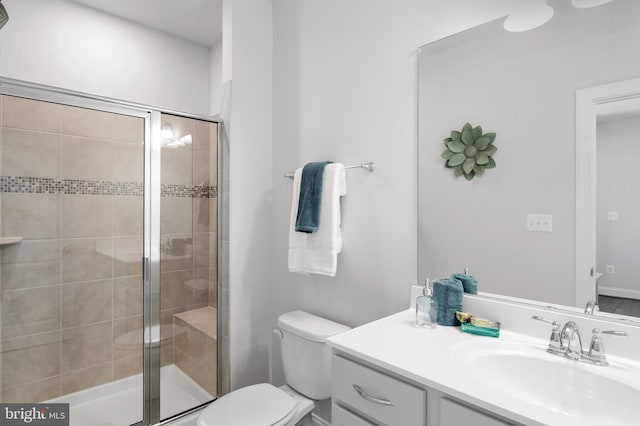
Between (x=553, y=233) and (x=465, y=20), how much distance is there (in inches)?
34.3

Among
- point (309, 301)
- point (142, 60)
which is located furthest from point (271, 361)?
point (142, 60)

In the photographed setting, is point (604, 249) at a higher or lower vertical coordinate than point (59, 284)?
higher

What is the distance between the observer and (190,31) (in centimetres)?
261

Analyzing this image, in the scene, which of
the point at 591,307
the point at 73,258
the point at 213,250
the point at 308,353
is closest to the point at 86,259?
the point at 73,258

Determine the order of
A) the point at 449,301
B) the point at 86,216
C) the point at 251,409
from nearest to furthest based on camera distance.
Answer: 1. the point at 449,301
2. the point at 251,409
3. the point at 86,216

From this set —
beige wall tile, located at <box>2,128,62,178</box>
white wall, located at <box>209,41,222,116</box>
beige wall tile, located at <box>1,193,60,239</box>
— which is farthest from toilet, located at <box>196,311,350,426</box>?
white wall, located at <box>209,41,222,116</box>

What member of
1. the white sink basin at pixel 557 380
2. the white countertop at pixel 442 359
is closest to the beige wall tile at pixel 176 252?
the white countertop at pixel 442 359

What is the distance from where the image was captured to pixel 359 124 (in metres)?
1.69

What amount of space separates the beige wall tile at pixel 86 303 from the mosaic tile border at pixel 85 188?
1.64ft

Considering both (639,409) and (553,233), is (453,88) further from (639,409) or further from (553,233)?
(639,409)

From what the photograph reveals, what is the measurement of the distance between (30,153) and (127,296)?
86 cm

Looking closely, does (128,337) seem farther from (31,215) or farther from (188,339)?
(31,215)

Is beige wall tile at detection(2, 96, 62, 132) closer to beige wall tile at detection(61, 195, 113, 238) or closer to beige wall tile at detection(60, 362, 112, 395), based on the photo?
beige wall tile at detection(61, 195, 113, 238)

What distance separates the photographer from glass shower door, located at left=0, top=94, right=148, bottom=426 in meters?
1.63
